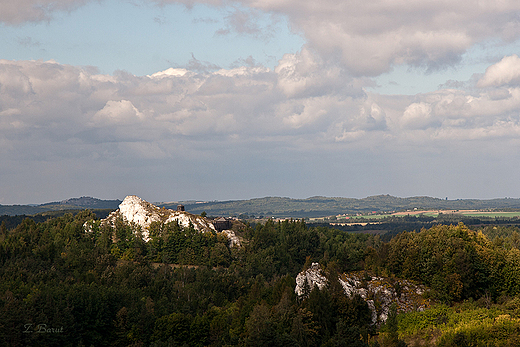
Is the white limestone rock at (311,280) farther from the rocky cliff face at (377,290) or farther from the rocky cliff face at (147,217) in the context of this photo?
the rocky cliff face at (147,217)

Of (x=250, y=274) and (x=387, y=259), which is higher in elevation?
(x=387, y=259)

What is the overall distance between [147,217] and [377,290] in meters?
116

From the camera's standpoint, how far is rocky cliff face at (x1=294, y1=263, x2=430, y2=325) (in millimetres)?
93125

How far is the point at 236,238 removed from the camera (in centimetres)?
19175

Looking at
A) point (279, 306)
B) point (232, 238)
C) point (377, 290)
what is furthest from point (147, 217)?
point (377, 290)

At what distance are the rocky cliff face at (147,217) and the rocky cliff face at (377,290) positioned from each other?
9323cm

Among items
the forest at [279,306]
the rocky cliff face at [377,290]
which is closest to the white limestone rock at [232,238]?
the forest at [279,306]

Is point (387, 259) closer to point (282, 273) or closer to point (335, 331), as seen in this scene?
point (335, 331)

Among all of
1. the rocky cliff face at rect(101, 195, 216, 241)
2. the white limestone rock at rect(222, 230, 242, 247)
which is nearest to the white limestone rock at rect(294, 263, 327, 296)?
the white limestone rock at rect(222, 230, 242, 247)

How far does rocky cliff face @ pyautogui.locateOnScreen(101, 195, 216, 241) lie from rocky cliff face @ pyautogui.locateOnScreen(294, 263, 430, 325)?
306ft

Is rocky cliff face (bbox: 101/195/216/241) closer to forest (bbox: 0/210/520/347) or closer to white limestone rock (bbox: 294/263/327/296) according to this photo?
forest (bbox: 0/210/520/347)

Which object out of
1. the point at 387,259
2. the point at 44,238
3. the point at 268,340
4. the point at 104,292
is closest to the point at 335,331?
the point at 268,340

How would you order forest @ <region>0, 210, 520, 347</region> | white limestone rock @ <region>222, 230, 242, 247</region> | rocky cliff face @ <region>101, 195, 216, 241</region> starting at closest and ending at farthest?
forest @ <region>0, 210, 520, 347</region> < white limestone rock @ <region>222, 230, 242, 247</region> < rocky cliff face @ <region>101, 195, 216, 241</region>

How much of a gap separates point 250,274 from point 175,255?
3214 cm
